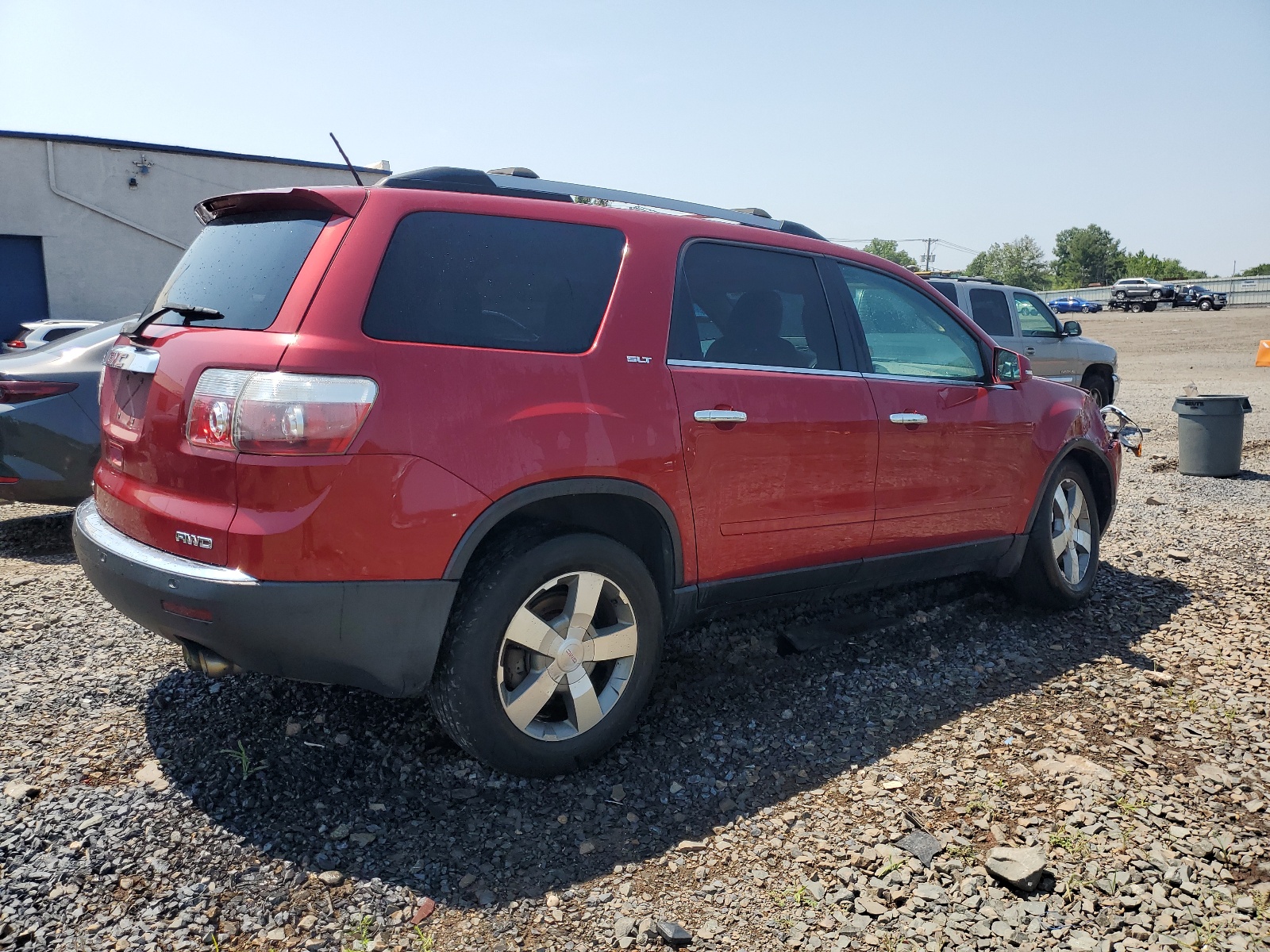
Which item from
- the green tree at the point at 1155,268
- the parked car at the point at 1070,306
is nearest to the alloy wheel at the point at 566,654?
the parked car at the point at 1070,306

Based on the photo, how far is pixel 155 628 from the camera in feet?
9.46

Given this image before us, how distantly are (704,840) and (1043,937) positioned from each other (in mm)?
982

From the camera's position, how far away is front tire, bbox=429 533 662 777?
297 cm

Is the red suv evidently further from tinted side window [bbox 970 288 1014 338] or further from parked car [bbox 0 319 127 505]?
tinted side window [bbox 970 288 1014 338]

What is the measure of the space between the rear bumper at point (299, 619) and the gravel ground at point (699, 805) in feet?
1.76

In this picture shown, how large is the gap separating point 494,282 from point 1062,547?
3576 mm

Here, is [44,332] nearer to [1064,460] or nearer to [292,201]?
[292,201]

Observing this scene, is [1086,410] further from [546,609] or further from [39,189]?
[39,189]

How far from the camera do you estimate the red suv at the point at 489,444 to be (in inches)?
107

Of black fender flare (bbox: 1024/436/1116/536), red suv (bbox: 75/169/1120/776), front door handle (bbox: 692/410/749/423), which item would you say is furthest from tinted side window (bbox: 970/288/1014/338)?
front door handle (bbox: 692/410/749/423)

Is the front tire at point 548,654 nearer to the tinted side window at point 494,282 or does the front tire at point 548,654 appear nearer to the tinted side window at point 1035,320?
the tinted side window at point 494,282

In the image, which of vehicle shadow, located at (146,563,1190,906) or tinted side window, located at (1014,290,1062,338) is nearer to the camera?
vehicle shadow, located at (146,563,1190,906)

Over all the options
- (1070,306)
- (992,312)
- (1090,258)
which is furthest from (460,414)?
(1090,258)

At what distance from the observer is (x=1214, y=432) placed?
9445mm
